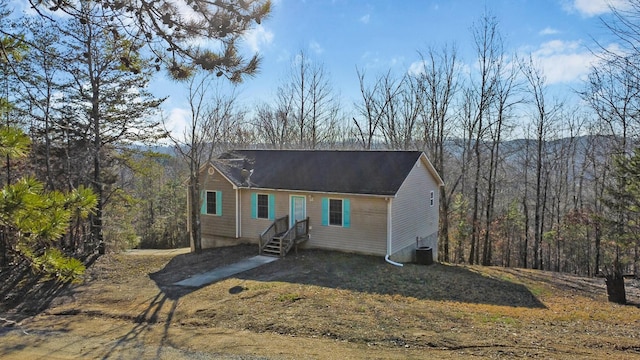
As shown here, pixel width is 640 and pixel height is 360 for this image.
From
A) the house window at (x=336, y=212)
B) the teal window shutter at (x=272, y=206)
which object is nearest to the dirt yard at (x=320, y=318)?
the house window at (x=336, y=212)

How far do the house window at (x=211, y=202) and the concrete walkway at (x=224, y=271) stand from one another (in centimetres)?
393

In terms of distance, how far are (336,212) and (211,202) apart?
6.25 metres

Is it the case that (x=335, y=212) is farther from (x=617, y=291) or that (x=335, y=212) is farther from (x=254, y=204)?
(x=617, y=291)

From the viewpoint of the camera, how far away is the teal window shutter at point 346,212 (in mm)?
16297

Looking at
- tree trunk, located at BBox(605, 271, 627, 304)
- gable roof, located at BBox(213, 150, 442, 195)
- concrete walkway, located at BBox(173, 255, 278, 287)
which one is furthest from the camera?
gable roof, located at BBox(213, 150, 442, 195)

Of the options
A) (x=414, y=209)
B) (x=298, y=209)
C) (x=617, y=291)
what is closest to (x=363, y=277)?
(x=298, y=209)

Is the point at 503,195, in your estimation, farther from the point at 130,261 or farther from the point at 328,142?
the point at 130,261

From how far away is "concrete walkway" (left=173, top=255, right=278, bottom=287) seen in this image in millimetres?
12891

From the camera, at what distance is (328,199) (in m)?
16.7

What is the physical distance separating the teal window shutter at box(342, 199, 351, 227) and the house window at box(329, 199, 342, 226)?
159mm

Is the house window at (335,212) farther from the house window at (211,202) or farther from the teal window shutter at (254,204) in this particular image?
the house window at (211,202)

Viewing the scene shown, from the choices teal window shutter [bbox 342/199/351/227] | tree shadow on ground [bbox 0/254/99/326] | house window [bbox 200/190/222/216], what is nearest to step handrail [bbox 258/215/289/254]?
teal window shutter [bbox 342/199/351/227]

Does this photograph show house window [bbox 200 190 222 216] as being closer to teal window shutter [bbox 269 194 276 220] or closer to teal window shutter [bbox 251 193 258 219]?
teal window shutter [bbox 251 193 258 219]

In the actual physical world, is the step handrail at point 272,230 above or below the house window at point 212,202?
below
